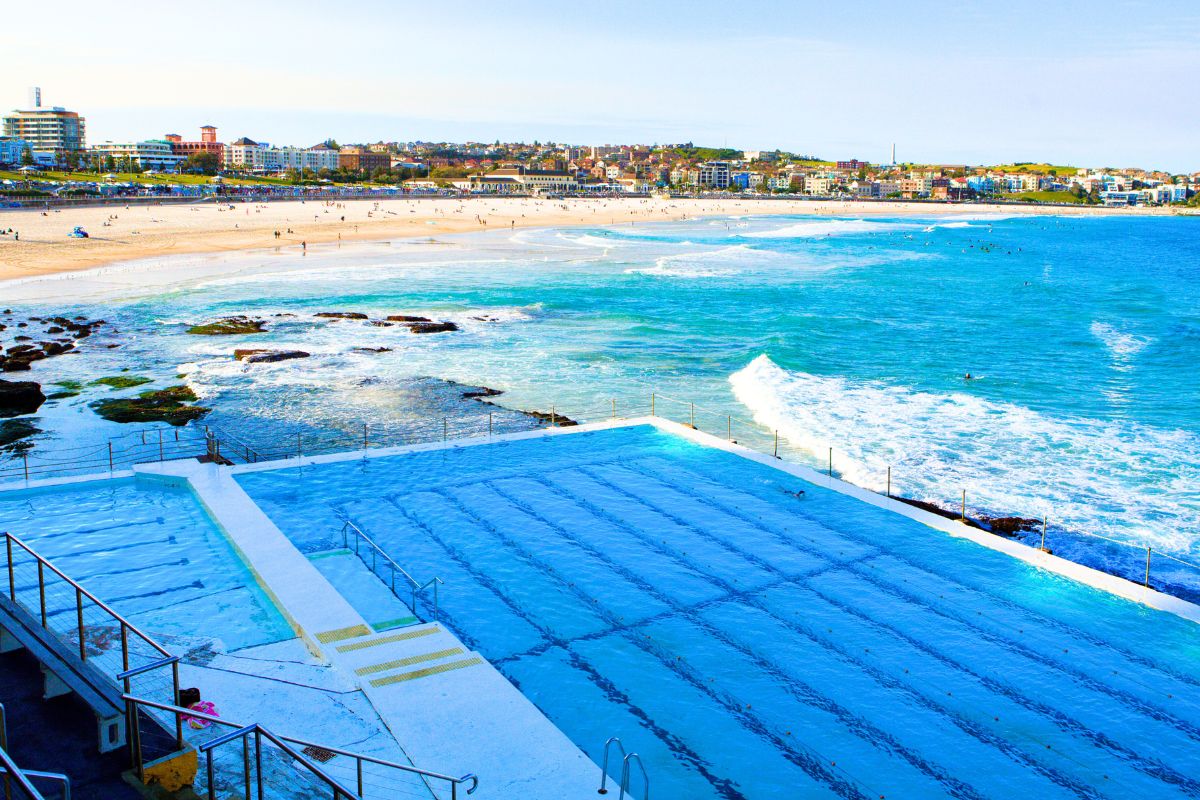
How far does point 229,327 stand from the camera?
124 feet

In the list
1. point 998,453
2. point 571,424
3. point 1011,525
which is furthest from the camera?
point 571,424

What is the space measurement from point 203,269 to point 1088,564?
181 ft

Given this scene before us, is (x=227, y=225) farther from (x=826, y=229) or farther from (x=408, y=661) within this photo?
(x=408, y=661)

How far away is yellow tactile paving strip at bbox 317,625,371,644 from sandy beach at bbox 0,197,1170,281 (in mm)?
50914

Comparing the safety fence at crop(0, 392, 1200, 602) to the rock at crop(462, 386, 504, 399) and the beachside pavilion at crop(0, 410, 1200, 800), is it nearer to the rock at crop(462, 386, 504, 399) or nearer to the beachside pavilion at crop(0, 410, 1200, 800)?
the rock at crop(462, 386, 504, 399)

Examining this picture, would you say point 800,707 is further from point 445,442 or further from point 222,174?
point 222,174

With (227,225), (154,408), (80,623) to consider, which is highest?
(227,225)

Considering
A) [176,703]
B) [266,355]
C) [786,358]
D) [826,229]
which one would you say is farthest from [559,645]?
[826,229]

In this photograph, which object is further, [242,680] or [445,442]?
[445,442]

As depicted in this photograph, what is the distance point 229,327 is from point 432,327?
26.4ft

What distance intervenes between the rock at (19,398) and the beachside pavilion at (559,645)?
34.6 ft

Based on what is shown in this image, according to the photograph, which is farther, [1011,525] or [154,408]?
[154,408]

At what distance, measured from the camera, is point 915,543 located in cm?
1479

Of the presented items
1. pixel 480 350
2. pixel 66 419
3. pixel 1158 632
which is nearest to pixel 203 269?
pixel 480 350
